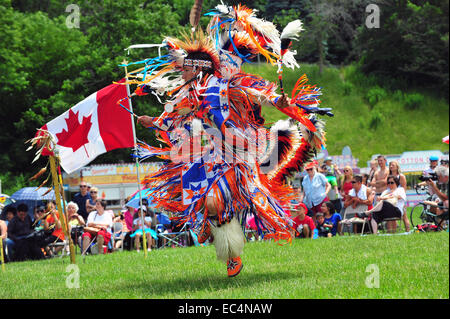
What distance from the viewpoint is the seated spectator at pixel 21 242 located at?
1126 centimetres

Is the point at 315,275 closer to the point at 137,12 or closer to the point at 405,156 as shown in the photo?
the point at 405,156

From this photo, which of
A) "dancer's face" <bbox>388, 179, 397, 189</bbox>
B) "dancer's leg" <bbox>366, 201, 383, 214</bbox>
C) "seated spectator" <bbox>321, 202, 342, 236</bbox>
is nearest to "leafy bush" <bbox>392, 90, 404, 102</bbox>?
"dancer's face" <bbox>388, 179, 397, 189</bbox>

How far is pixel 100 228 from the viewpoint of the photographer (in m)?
11.0

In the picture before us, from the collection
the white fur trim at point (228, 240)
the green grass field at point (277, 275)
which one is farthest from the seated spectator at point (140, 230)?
the white fur trim at point (228, 240)

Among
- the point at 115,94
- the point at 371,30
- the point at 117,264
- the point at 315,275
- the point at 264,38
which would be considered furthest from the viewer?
Answer: the point at 115,94

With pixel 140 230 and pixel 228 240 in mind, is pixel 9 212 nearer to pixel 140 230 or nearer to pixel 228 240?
pixel 140 230

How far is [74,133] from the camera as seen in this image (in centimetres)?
900

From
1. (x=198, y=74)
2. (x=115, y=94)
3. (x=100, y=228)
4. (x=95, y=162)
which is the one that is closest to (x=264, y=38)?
(x=198, y=74)

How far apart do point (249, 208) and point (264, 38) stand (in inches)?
63.3

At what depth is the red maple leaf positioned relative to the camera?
29.2 ft

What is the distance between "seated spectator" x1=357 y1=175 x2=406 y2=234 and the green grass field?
1680 millimetres

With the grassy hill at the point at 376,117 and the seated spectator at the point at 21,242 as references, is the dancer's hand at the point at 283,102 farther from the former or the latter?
the seated spectator at the point at 21,242

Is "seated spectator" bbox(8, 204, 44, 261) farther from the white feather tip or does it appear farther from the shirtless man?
the white feather tip

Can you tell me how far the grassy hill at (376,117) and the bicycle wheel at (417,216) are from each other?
1.75 m
